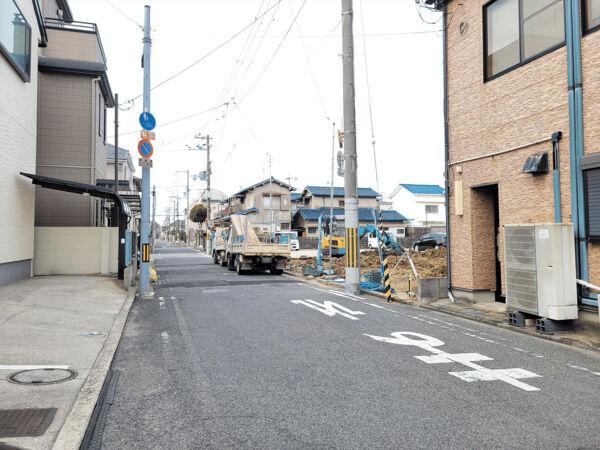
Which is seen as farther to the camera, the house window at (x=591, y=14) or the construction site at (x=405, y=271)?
the construction site at (x=405, y=271)

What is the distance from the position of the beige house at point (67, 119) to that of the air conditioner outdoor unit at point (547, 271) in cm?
1604

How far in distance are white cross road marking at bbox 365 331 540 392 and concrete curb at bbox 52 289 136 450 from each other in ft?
13.0

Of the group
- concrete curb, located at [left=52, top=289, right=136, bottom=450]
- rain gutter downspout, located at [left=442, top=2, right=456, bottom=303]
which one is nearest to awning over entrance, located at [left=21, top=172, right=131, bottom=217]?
concrete curb, located at [left=52, top=289, right=136, bottom=450]

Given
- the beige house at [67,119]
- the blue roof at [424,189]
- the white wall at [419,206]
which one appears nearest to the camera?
the beige house at [67,119]

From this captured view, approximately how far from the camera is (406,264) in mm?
24141

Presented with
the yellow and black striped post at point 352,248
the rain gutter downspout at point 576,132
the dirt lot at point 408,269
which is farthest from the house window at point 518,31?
the dirt lot at point 408,269

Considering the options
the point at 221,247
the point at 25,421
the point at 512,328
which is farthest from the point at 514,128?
the point at 221,247

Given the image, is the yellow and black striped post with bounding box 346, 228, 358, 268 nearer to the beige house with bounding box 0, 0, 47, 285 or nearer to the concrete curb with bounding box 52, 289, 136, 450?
the concrete curb with bounding box 52, 289, 136, 450

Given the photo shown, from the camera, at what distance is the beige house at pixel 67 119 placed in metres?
18.3

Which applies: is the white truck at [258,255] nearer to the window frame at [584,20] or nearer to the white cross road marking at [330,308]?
the white cross road marking at [330,308]

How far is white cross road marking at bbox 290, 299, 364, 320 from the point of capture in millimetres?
10283

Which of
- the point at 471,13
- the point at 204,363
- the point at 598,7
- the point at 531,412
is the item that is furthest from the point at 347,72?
the point at 531,412

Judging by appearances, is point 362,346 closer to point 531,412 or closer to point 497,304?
point 531,412

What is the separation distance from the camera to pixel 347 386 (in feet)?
17.1
